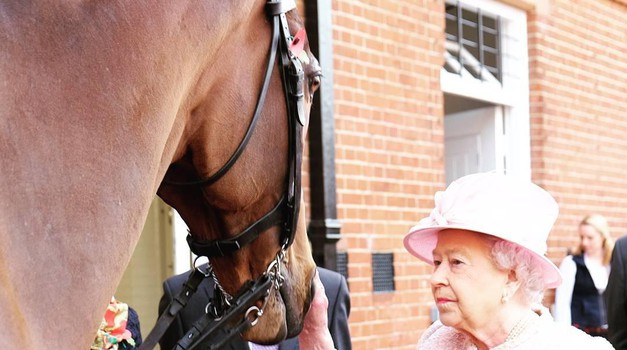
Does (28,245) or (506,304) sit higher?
(28,245)

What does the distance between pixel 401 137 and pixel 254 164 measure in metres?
4.69

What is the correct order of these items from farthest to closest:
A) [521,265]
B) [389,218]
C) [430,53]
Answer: [430,53], [389,218], [521,265]

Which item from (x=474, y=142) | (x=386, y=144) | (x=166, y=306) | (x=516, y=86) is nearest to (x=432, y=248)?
(x=166, y=306)

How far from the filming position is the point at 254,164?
223cm

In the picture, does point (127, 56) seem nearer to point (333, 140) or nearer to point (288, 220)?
point (288, 220)

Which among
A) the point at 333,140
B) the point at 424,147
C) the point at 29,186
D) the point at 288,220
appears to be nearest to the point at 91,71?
the point at 29,186

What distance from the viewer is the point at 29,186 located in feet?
5.10

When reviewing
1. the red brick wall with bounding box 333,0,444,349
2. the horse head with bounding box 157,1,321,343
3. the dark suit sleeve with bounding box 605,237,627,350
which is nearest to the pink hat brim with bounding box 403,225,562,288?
the horse head with bounding box 157,1,321,343

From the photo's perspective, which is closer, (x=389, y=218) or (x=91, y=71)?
(x=91, y=71)

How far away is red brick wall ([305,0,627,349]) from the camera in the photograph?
637 cm

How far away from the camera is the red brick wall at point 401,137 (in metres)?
6.37

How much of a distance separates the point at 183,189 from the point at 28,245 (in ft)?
2.64

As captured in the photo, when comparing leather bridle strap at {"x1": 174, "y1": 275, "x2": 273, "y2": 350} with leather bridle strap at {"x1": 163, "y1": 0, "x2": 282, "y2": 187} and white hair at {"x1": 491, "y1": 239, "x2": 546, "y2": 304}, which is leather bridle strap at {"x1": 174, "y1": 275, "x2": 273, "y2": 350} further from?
white hair at {"x1": 491, "y1": 239, "x2": 546, "y2": 304}

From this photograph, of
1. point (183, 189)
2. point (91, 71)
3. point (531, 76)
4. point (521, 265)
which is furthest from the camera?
point (531, 76)
